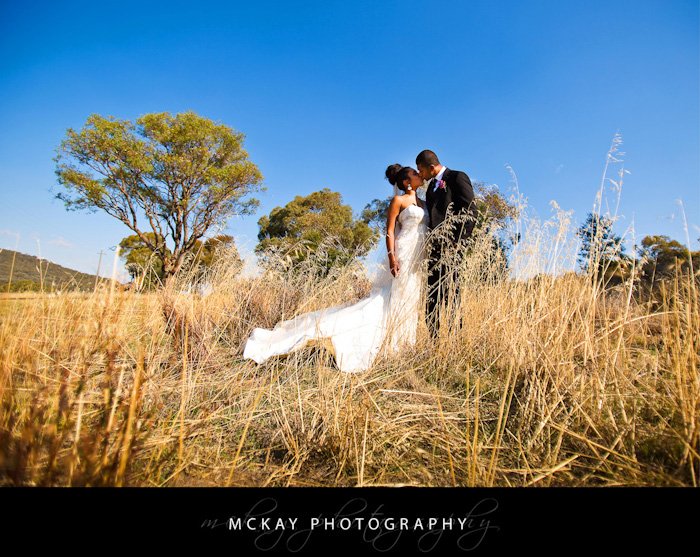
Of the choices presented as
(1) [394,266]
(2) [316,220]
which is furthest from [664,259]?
(2) [316,220]

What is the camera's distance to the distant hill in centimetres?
206

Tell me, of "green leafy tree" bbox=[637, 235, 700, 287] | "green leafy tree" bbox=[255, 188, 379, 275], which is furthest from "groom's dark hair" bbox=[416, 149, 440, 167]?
"green leafy tree" bbox=[255, 188, 379, 275]

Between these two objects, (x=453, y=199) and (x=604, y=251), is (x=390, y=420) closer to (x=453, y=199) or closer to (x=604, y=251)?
(x=604, y=251)

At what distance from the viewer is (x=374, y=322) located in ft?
11.0

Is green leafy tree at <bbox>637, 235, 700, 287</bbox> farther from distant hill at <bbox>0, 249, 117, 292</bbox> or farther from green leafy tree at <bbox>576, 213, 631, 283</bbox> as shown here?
distant hill at <bbox>0, 249, 117, 292</bbox>

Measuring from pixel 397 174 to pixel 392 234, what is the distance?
37.4 inches

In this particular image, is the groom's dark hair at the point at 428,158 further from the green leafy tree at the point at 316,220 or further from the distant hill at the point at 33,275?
the green leafy tree at the point at 316,220
